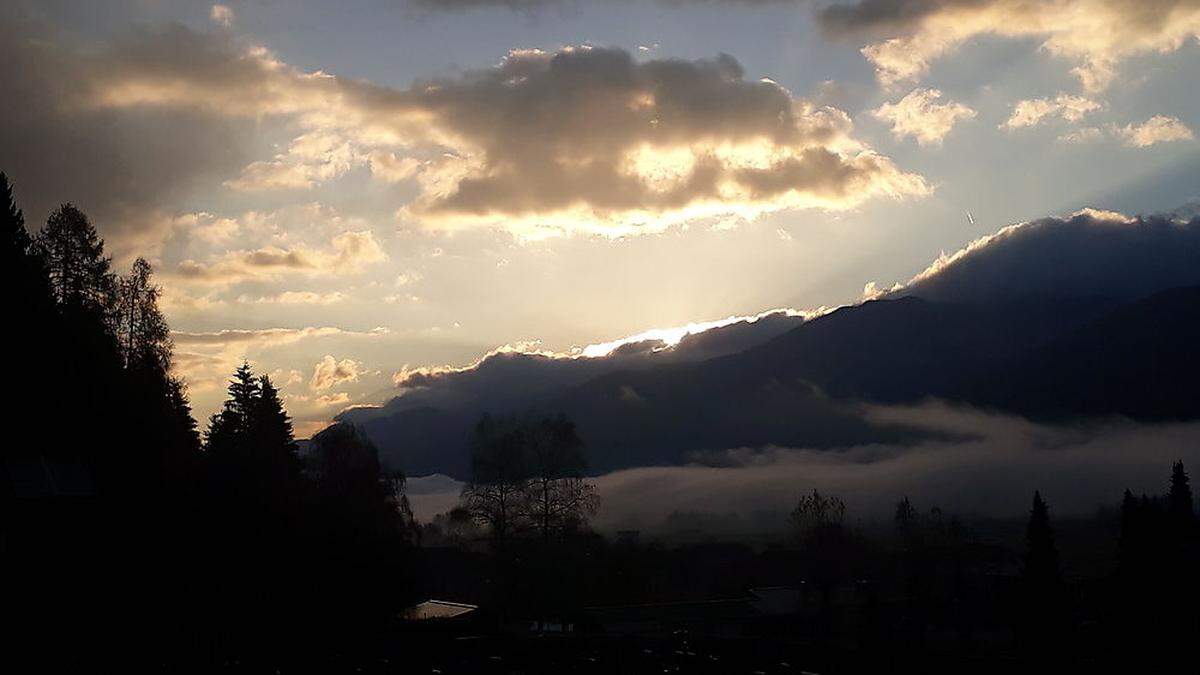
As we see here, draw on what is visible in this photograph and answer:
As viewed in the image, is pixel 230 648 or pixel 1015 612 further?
pixel 1015 612

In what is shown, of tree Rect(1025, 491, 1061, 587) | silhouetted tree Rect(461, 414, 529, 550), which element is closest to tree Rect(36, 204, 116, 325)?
silhouetted tree Rect(461, 414, 529, 550)

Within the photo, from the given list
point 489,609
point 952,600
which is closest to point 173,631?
point 489,609

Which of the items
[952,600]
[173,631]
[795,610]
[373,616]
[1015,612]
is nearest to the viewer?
[173,631]

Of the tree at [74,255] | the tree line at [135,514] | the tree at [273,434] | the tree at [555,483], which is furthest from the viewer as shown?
the tree at [555,483]

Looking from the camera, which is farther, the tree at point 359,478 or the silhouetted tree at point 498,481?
the silhouetted tree at point 498,481

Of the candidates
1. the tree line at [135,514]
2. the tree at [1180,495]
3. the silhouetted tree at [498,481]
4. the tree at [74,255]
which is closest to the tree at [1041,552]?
the tree at [1180,495]

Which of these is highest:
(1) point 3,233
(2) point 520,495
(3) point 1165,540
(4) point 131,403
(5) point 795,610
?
(1) point 3,233

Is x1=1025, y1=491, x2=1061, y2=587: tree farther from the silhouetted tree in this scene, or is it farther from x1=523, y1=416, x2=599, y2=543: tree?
the silhouetted tree

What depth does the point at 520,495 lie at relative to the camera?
4124 inches

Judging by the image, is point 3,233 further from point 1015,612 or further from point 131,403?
point 1015,612

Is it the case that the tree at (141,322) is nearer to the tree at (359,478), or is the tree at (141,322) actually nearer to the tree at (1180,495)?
the tree at (359,478)

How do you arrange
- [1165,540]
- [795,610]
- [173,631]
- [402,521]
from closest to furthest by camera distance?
[173,631], [1165,540], [402,521], [795,610]

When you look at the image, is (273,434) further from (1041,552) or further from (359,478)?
(1041,552)

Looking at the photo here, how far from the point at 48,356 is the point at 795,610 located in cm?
9360
